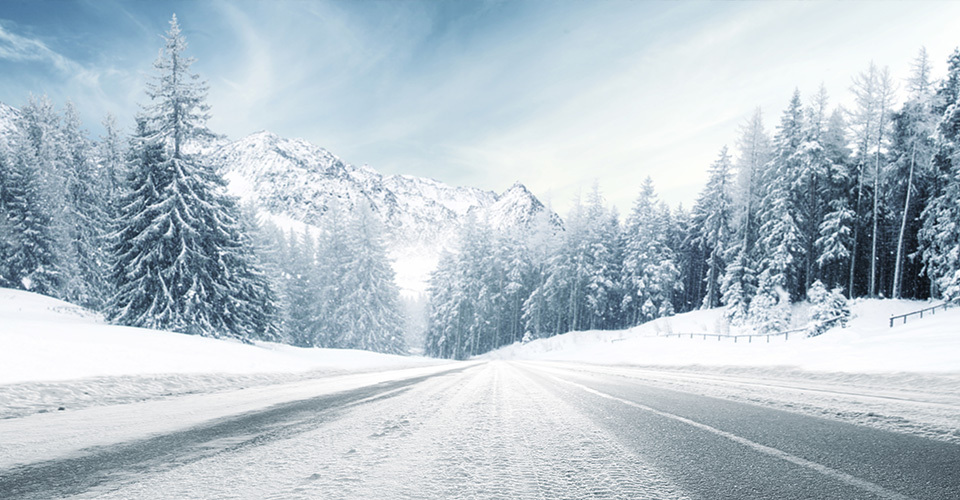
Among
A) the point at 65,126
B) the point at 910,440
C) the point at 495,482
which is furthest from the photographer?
the point at 65,126

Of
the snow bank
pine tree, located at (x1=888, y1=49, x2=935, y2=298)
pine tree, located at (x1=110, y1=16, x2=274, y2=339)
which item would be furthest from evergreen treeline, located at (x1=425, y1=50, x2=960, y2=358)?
pine tree, located at (x1=110, y1=16, x2=274, y2=339)

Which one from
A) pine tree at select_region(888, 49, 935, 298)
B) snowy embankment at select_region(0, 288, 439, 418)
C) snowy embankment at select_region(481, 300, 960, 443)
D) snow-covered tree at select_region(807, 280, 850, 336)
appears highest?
pine tree at select_region(888, 49, 935, 298)

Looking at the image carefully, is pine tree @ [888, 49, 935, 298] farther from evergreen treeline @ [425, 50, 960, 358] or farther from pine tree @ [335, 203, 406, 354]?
pine tree @ [335, 203, 406, 354]

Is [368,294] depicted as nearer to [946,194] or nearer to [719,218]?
[719,218]

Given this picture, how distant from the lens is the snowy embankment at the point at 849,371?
12.5 ft

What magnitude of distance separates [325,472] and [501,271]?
→ 5841 centimetres

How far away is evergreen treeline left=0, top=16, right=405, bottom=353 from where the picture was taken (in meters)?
20.1

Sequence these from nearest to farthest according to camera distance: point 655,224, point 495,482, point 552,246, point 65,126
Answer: point 495,482, point 65,126, point 655,224, point 552,246

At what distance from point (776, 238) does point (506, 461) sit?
39.2 meters

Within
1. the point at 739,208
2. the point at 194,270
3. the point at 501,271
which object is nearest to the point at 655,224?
the point at 739,208

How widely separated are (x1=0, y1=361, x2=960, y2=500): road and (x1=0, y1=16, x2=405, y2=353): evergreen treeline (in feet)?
67.9

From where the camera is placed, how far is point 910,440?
8.25 feet

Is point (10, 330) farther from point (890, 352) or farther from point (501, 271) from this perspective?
point (501, 271)

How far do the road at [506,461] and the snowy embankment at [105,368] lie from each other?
3386 mm
